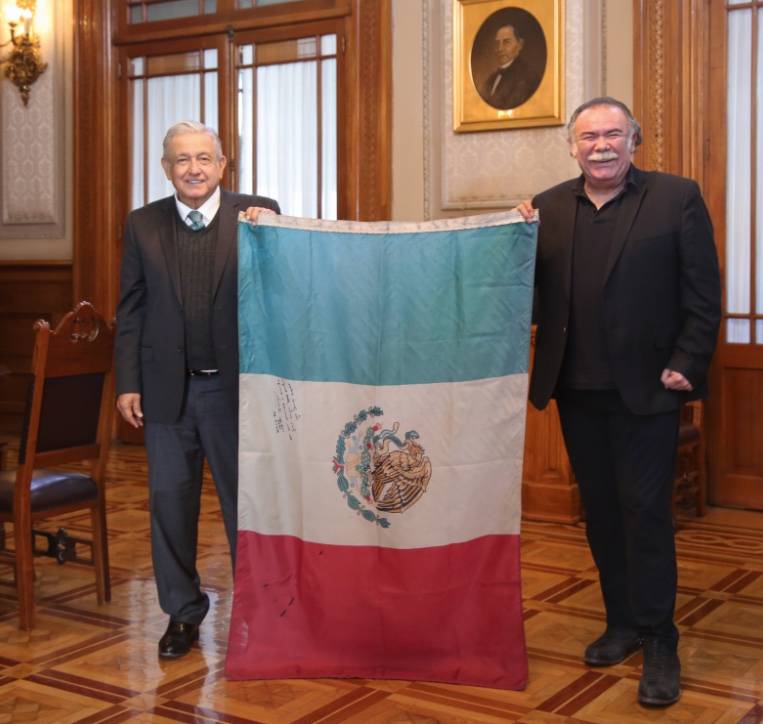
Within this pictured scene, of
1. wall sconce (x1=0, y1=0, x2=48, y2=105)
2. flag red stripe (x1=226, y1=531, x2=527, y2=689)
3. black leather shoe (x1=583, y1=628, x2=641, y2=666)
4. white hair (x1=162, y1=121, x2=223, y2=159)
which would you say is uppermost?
wall sconce (x1=0, y1=0, x2=48, y2=105)

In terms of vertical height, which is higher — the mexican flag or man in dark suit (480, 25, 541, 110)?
man in dark suit (480, 25, 541, 110)

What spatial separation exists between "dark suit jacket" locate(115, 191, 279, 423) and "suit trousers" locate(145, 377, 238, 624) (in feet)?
0.16

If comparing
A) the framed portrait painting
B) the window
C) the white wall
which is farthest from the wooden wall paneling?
the framed portrait painting

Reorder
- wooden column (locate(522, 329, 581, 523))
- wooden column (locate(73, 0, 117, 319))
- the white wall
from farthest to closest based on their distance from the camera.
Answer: the white wall → wooden column (locate(73, 0, 117, 319)) → wooden column (locate(522, 329, 581, 523))

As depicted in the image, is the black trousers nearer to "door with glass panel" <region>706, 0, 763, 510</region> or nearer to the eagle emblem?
the eagle emblem

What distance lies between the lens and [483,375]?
298cm

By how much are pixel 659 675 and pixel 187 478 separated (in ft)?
4.60

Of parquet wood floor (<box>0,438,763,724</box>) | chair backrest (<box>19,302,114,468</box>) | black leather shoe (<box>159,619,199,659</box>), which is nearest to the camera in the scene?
parquet wood floor (<box>0,438,763,724</box>)

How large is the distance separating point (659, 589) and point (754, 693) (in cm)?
37

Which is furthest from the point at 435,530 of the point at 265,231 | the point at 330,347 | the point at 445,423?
the point at 265,231

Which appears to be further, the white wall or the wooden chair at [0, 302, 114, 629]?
the white wall

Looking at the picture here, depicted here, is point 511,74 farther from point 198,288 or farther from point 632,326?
point 632,326

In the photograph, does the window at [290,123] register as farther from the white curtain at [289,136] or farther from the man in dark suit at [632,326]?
the man in dark suit at [632,326]

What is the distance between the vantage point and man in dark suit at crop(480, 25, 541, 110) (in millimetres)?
5801
